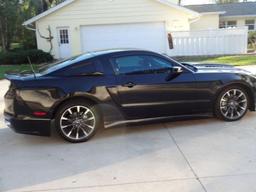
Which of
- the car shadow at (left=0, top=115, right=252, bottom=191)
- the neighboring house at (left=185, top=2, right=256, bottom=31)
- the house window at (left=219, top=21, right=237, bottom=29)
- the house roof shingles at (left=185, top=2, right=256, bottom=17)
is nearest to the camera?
the car shadow at (left=0, top=115, right=252, bottom=191)

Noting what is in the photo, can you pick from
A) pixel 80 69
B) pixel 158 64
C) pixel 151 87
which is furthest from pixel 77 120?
pixel 158 64

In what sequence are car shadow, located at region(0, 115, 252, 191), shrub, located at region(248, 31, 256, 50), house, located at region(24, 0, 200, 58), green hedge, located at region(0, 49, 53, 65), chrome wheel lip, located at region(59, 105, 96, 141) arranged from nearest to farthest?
car shadow, located at region(0, 115, 252, 191) → chrome wheel lip, located at region(59, 105, 96, 141) → green hedge, located at region(0, 49, 53, 65) → house, located at region(24, 0, 200, 58) → shrub, located at region(248, 31, 256, 50)

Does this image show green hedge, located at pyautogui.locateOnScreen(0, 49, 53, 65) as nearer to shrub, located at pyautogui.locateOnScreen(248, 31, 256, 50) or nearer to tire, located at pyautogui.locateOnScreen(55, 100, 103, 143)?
shrub, located at pyautogui.locateOnScreen(248, 31, 256, 50)

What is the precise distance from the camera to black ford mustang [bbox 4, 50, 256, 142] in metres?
5.31

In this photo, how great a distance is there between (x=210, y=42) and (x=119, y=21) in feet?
18.0

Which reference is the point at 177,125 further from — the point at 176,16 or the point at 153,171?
the point at 176,16

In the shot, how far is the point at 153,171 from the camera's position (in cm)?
426

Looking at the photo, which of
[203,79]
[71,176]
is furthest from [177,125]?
[71,176]

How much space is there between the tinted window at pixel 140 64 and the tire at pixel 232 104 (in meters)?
1.13

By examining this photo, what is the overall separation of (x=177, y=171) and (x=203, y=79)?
2.23m

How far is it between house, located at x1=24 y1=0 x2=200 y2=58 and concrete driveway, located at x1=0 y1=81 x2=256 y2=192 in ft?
48.4

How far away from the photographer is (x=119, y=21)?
20469 mm

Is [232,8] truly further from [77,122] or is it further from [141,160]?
[141,160]

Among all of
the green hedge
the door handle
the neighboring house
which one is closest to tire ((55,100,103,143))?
the door handle
